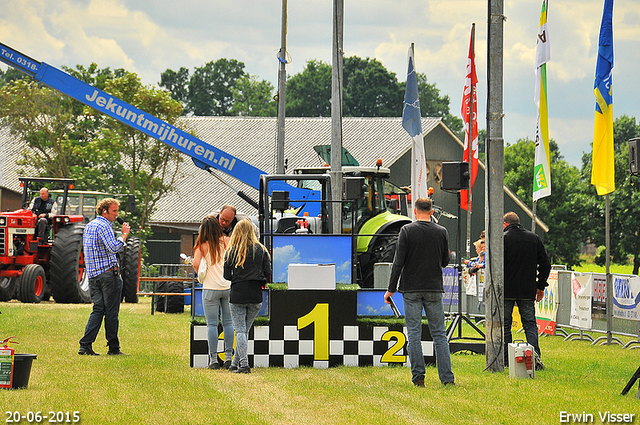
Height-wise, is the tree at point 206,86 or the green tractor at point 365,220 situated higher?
the tree at point 206,86

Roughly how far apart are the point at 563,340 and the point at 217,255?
299 inches

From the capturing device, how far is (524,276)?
1032 centimetres

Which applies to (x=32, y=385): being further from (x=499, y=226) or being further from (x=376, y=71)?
(x=376, y=71)

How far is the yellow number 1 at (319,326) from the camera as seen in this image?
10.1 meters

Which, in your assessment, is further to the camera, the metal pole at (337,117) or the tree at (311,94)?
the tree at (311,94)

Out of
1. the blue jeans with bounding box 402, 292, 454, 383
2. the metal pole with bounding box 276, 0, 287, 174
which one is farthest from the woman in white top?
the metal pole with bounding box 276, 0, 287, 174

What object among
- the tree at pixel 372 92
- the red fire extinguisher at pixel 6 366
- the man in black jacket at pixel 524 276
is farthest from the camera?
the tree at pixel 372 92

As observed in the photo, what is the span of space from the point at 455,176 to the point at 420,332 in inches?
105

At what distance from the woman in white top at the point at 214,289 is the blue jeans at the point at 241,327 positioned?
31cm

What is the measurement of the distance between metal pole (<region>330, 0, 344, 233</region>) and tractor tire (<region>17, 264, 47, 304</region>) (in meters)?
8.42

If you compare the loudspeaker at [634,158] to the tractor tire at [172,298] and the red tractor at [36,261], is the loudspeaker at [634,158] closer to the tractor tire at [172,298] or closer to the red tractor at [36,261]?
the tractor tire at [172,298]

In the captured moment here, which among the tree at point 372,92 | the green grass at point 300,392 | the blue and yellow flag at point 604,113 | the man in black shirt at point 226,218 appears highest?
the tree at point 372,92

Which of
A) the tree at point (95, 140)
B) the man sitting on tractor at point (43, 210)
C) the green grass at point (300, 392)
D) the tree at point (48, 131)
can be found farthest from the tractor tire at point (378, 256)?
the tree at point (48, 131)

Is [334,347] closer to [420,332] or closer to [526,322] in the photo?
[420,332]
